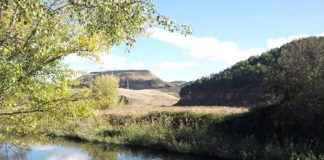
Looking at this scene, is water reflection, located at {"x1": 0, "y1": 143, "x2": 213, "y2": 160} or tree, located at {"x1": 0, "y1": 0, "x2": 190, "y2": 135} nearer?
tree, located at {"x1": 0, "y1": 0, "x2": 190, "y2": 135}

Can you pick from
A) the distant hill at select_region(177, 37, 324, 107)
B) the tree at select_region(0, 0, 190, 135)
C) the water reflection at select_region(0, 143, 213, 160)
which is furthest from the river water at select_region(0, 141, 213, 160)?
the distant hill at select_region(177, 37, 324, 107)

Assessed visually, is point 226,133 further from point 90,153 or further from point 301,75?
point 90,153

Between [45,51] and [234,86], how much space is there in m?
95.3

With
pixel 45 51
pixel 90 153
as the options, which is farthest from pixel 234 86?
pixel 45 51

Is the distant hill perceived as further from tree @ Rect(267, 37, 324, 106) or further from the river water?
tree @ Rect(267, 37, 324, 106)

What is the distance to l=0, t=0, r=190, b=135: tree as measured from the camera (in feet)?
43.5

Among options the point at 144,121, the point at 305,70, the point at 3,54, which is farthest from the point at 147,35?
the point at 144,121

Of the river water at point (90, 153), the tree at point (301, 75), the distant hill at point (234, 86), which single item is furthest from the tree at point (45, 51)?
the distant hill at point (234, 86)

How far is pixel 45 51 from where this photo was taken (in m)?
18.9

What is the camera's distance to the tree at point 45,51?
13.3m

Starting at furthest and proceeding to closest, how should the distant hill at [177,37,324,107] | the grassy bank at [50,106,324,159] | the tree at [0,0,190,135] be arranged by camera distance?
the distant hill at [177,37,324,107] < the grassy bank at [50,106,324,159] < the tree at [0,0,190,135]

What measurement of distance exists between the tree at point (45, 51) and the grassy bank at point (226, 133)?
1578cm

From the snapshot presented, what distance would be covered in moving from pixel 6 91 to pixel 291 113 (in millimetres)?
24644

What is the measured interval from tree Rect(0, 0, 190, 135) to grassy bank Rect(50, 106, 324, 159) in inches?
621
